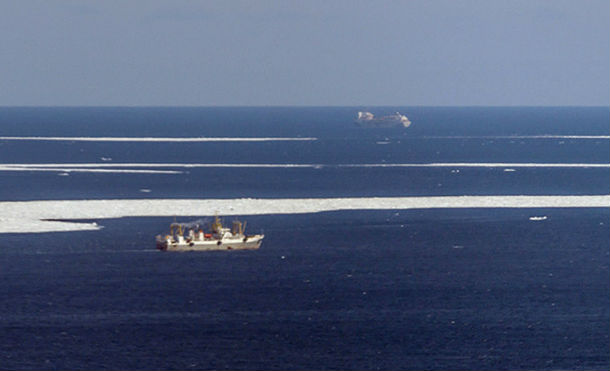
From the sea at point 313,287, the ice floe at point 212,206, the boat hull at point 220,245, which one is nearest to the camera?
the sea at point 313,287

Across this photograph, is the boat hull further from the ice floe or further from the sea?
the ice floe

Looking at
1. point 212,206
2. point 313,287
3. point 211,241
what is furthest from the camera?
point 212,206

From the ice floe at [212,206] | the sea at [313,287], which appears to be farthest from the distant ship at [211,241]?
the ice floe at [212,206]

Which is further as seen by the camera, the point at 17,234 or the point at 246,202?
the point at 246,202

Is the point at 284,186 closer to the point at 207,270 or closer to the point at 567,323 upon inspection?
the point at 207,270

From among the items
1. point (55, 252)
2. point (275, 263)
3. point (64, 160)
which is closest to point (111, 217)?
point (55, 252)

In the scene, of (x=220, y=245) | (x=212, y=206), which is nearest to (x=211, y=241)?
(x=220, y=245)

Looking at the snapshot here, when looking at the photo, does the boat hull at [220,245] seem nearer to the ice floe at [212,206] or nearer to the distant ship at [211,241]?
the distant ship at [211,241]

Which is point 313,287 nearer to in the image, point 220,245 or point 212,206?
point 220,245
